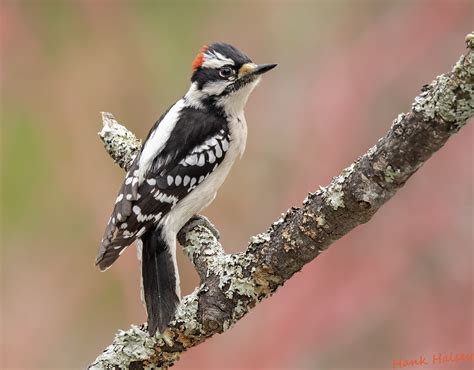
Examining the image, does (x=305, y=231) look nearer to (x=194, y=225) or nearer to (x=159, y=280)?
(x=159, y=280)

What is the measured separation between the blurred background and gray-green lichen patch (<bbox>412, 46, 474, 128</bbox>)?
9.70ft

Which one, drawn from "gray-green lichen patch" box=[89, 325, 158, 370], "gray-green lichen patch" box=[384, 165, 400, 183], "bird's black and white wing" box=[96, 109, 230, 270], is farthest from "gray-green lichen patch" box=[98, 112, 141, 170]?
"gray-green lichen patch" box=[384, 165, 400, 183]

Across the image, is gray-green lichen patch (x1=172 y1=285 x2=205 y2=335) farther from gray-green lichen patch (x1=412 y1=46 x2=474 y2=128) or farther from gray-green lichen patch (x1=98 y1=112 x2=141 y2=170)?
gray-green lichen patch (x1=98 y1=112 x2=141 y2=170)

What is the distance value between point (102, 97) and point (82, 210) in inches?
39.2

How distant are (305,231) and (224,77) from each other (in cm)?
175

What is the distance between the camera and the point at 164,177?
390cm

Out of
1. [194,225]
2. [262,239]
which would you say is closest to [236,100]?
[194,225]

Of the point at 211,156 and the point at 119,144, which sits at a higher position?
the point at 119,144

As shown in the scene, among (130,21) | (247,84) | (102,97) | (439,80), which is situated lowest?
(439,80)

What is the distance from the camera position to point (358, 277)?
17.9ft

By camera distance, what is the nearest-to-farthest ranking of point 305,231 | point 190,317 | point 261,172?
point 305,231, point 190,317, point 261,172

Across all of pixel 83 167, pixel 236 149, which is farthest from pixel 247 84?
pixel 83 167

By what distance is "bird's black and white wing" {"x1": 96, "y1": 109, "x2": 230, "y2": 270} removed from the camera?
3.64 metres

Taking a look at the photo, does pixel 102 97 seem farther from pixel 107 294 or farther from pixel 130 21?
pixel 107 294
